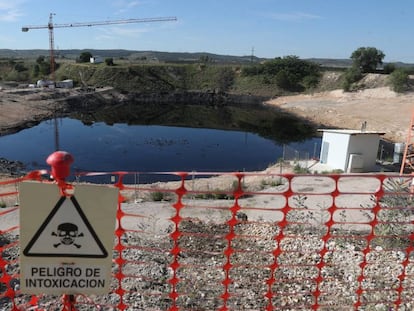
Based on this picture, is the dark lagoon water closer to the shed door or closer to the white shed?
the shed door

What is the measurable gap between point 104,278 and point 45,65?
9521 cm

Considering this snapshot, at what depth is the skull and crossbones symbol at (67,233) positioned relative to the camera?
2910 mm

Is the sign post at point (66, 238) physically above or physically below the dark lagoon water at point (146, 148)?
above

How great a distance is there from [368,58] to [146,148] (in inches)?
2390

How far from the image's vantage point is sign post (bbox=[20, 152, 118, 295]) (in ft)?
9.33

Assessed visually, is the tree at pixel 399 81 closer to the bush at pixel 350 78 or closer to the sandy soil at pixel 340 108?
the sandy soil at pixel 340 108

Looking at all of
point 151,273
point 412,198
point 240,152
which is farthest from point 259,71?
point 151,273

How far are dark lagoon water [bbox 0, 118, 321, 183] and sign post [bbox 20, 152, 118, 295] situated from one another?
27.0m

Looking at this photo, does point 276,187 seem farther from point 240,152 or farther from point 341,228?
point 240,152

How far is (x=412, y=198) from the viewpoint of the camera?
36.3 feet

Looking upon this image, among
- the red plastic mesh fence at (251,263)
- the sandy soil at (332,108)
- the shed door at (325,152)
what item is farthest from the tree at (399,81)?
the red plastic mesh fence at (251,263)

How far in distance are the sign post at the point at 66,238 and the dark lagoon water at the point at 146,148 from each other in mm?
26958

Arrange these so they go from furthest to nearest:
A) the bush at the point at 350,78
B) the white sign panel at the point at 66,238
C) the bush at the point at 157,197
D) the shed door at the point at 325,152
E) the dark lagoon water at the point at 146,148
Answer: the bush at the point at 350,78 → the dark lagoon water at the point at 146,148 → the shed door at the point at 325,152 → the bush at the point at 157,197 → the white sign panel at the point at 66,238

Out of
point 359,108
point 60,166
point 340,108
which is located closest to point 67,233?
point 60,166
